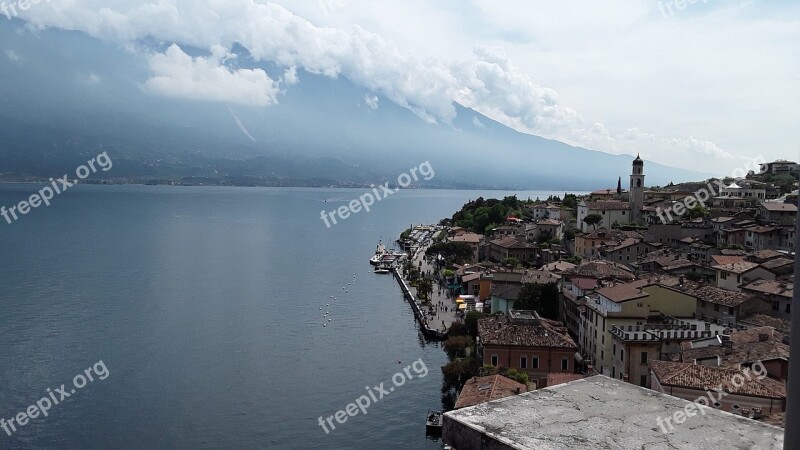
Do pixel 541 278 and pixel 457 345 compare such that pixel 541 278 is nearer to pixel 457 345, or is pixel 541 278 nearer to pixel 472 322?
pixel 472 322

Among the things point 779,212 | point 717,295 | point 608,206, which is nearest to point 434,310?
point 717,295

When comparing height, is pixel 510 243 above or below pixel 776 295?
above

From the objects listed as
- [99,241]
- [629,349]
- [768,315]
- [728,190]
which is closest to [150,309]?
[629,349]

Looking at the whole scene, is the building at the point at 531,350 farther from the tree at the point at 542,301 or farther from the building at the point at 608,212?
the building at the point at 608,212

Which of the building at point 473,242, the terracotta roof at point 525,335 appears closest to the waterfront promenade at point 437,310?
the building at point 473,242

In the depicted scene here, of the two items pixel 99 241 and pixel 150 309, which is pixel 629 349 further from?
pixel 99 241

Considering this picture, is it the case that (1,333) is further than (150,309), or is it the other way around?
(150,309)
